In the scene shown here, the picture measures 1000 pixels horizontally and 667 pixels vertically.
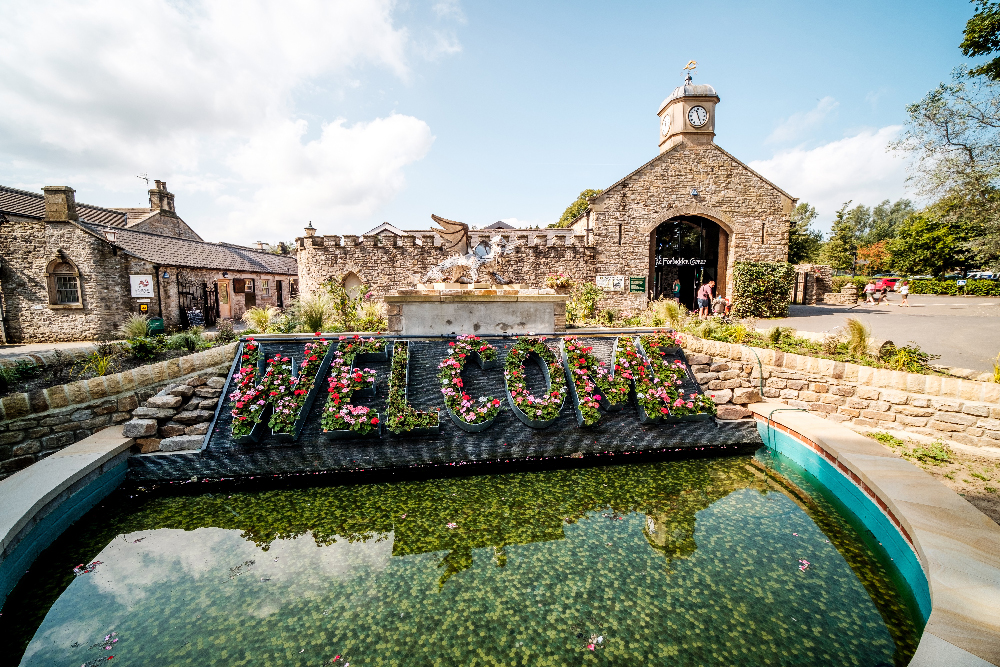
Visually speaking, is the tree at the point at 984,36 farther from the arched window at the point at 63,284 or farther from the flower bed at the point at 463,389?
the arched window at the point at 63,284

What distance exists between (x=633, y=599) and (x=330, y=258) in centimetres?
1984

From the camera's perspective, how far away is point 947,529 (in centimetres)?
370

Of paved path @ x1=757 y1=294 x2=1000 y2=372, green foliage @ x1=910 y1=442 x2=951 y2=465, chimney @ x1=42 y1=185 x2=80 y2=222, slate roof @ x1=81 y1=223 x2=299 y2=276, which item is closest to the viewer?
green foliage @ x1=910 y1=442 x2=951 y2=465

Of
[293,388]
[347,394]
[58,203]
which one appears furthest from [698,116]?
[58,203]

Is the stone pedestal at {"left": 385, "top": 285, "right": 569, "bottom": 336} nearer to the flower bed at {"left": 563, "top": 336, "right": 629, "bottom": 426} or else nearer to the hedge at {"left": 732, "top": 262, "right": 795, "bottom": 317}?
the flower bed at {"left": 563, "top": 336, "right": 629, "bottom": 426}

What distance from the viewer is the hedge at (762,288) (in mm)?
18328

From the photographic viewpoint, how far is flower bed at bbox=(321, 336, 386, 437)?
18.9 feet

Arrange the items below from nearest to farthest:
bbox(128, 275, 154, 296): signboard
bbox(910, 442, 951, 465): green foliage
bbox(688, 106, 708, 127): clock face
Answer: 1. bbox(910, 442, 951, 465): green foliage
2. bbox(128, 275, 154, 296): signboard
3. bbox(688, 106, 708, 127): clock face

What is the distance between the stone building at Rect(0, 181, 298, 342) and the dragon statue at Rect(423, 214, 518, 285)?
51.2 ft

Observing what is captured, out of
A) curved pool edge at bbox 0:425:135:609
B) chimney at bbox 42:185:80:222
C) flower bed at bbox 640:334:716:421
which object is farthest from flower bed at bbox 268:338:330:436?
chimney at bbox 42:185:80:222

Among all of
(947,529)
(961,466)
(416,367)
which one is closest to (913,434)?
(961,466)

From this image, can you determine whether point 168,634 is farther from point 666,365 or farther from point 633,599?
point 666,365

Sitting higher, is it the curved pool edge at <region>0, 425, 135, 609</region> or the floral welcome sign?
the floral welcome sign

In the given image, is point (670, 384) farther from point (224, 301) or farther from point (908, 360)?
point (224, 301)
